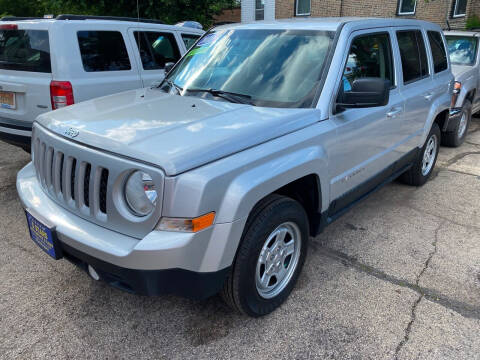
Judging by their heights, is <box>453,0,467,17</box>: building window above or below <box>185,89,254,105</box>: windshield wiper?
above

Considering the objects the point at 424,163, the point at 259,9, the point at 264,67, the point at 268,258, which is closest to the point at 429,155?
the point at 424,163

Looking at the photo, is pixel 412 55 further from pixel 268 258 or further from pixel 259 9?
pixel 259 9

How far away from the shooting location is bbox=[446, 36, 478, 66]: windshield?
7.46 m

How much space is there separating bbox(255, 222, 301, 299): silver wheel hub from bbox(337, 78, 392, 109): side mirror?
985 millimetres

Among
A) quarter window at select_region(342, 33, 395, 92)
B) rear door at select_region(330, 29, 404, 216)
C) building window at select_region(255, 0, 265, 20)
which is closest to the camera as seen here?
rear door at select_region(330, 29, 404, 216)

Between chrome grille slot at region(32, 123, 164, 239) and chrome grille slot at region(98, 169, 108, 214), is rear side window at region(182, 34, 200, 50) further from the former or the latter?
chrome grille slot at region(98, 169, 108, 214)

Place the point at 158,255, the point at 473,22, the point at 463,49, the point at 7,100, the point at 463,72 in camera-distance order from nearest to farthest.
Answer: the point at 158,255 → the point at 7,100 → the point at 463,72 → the point at 463,49 → the point at 473,22

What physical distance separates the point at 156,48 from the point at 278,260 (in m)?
4.06

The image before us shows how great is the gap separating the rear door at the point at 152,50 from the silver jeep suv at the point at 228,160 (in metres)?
1.79

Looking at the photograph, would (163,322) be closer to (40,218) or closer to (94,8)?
(40,218)

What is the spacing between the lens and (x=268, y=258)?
2646mm

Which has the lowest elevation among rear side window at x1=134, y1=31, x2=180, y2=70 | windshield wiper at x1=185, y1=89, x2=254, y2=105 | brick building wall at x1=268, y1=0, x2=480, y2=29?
windshield wiper at x1=185, y1=89, x2=254, y2=105

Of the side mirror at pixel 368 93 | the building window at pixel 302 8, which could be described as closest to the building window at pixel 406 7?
the building window at pixel 302 8

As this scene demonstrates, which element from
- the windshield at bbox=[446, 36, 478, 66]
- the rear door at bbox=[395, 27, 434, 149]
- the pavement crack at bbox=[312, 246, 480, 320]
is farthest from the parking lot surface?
the windshield at bbox=[446, 36, 478, 66]
